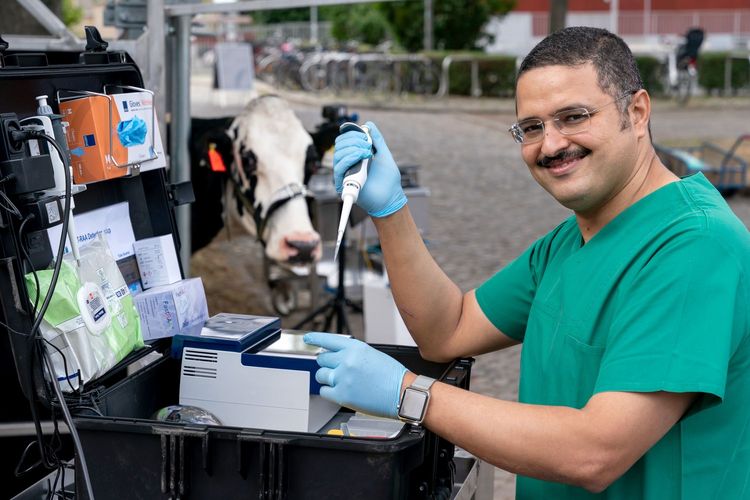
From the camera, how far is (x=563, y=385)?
2158mm

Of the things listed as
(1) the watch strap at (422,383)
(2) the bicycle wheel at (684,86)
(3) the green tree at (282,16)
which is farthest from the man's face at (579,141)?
(3) the green tree at (282,16)

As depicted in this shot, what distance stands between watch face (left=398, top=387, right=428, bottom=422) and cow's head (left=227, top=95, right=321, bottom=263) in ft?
11.5

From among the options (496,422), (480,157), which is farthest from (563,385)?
(480,157)

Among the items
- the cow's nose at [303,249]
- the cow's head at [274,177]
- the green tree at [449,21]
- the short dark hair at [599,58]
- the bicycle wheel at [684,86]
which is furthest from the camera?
the green tree at [449,21]

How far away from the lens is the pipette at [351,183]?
2.06 m

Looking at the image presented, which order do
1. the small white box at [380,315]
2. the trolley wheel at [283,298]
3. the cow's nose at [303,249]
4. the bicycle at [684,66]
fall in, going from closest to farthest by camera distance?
the small white box at [380,315]
the cow's nose at [303,249]
the trolley wheel at [283,298]
the bicycle at [684,66]

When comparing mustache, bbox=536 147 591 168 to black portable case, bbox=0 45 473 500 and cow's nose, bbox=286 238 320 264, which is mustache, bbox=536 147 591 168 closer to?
black portable case, bbox=0 45 473 500

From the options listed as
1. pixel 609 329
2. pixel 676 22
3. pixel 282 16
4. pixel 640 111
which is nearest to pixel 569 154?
pixel 640 111

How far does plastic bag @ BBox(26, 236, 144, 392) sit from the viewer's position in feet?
6.77

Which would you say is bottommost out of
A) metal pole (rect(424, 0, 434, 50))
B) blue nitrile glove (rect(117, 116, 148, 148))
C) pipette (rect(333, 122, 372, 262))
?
pipette (rect(333, 122, 372, 262))

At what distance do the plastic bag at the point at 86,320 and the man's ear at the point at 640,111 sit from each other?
116 cm

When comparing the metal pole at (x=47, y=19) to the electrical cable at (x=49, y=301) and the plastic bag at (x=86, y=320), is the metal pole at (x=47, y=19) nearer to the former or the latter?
the plastic bag at (x=86, y=320)

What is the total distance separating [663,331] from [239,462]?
31.4 inches

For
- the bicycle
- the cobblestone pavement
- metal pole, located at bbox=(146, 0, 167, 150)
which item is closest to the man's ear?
metal pole, located at bbox=(146, 0, 167, 150)
